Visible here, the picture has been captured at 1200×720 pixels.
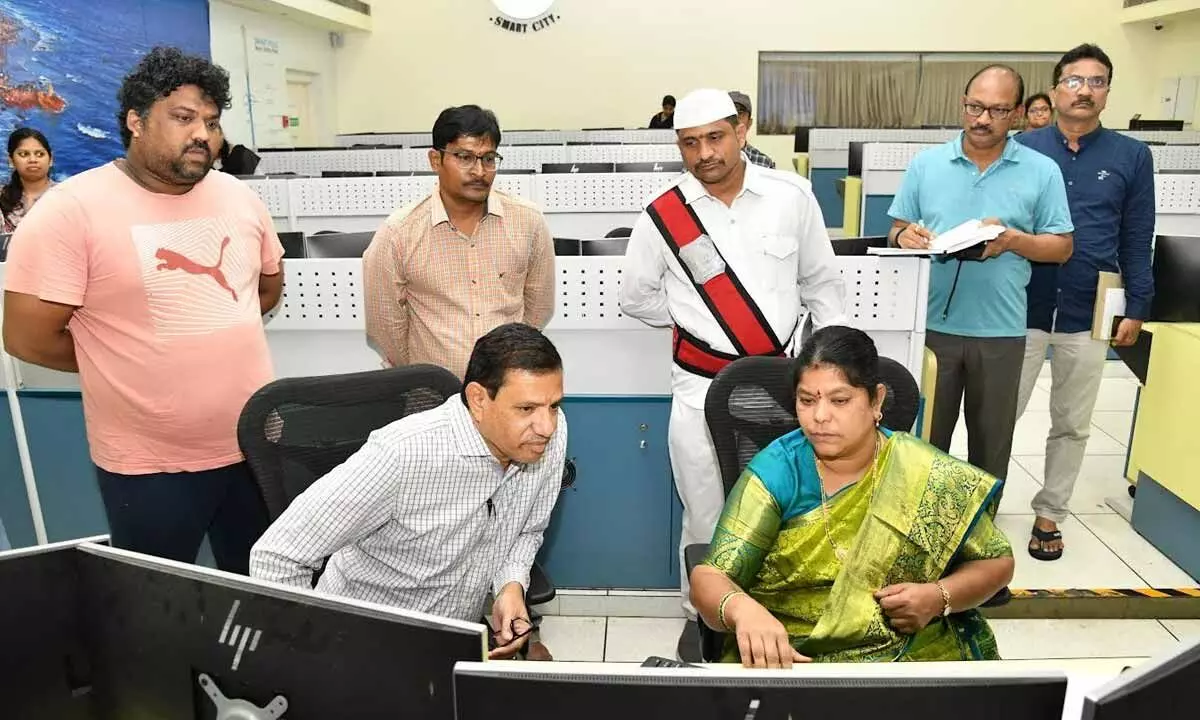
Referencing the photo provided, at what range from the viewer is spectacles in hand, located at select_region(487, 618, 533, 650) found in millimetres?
1383

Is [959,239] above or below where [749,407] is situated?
above

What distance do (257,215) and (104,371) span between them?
0.44m

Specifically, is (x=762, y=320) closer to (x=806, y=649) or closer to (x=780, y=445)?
(x=780, y=445)

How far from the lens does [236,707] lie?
77 cm

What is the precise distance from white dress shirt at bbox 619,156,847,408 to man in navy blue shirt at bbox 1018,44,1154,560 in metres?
0.99

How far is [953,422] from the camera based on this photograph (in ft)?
8.87

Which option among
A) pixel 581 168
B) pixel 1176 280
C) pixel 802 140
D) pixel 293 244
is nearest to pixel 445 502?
pixel 293 244

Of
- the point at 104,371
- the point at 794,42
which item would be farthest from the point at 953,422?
the point at 794,42

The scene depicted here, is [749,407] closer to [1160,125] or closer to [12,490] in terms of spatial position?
[12,490]

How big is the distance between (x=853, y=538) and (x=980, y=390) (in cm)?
143

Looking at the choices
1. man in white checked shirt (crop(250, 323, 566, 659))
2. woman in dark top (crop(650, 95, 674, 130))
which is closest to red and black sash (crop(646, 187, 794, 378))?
man in white checked shirt (crop(250, 323, 566, 659))

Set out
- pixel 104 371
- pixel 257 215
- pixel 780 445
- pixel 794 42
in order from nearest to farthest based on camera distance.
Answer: pixel 780 445
pixel 104 371
pixel 257 215
pixel 794 42

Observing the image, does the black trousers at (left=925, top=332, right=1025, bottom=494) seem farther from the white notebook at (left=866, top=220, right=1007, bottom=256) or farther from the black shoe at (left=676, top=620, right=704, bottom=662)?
the black shoe at (left=676, top=620, right=704, bottom=662)

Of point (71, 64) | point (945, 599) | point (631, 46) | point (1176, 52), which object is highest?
point (631, 46)
